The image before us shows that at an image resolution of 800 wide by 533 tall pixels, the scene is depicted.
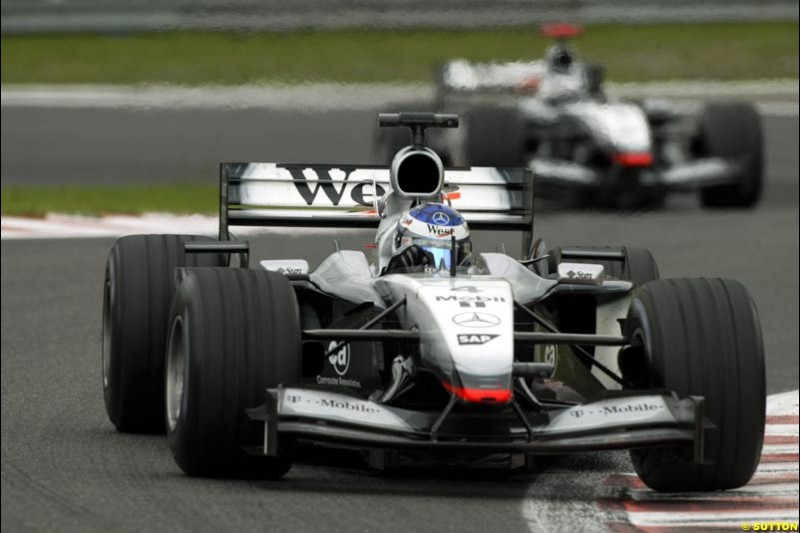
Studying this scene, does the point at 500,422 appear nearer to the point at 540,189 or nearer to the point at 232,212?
the point at 232,212

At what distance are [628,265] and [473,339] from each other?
231 centimetres

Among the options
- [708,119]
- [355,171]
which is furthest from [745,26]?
[355,171]

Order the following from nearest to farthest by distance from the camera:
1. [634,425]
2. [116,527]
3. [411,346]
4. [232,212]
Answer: [116,527], [634,425], [411,346], [232,212]

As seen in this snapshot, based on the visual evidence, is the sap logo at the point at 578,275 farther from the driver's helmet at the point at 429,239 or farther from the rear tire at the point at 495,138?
the rear tire at the point at 495,138

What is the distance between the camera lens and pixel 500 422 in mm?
7914

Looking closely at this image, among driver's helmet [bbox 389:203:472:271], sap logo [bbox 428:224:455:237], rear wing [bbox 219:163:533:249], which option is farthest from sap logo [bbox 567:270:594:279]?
rear wing [bbox 219:163:533:249]

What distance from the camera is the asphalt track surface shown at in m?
7.62

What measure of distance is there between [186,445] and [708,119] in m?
12.5

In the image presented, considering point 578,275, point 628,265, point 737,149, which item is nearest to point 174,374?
point 578,275

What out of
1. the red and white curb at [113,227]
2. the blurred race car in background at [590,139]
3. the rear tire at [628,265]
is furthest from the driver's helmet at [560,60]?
the rear tire at [628,265]

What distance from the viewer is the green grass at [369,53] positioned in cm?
2800

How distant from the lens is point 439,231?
905cm

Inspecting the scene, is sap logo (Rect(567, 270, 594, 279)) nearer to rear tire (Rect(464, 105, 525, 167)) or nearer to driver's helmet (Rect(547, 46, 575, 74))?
rear tire (Rect(464, 105, 525, 167))

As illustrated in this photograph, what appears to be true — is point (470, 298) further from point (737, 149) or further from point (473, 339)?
point (737, 149)
